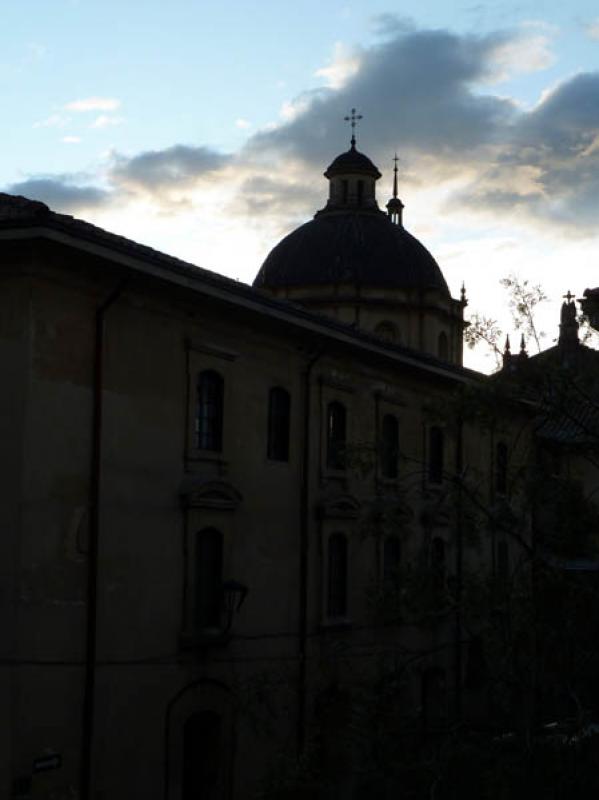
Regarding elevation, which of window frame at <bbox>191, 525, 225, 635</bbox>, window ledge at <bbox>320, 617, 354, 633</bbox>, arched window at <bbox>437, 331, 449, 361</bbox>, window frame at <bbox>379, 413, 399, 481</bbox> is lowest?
window ledge at <bbox>320, 617, 354, 633</bbox>

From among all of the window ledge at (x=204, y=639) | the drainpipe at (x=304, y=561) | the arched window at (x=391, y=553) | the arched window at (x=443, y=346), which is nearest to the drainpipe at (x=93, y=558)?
the window ledge at (x=204, y=639)

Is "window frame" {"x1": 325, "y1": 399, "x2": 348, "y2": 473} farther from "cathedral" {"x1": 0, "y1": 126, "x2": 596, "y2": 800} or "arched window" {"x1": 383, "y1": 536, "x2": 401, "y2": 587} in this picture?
"arched window" {"x1": 383, "y1": 536, "x2": 401, "y2": 587}

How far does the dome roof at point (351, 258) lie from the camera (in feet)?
154

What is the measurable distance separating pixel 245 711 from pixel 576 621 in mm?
4574

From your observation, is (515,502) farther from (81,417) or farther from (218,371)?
(81,417)

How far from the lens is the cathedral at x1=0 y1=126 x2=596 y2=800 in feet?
59.0

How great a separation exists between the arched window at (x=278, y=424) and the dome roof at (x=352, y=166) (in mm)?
27596

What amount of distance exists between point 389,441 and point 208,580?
296 inches

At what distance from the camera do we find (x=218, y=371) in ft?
72.3

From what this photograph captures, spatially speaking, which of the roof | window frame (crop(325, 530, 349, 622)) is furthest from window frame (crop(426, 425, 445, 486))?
window frame (crop(325, 530, 349, 622))

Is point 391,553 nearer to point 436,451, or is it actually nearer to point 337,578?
point 337,578

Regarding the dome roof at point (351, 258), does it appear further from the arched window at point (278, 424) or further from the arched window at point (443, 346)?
the arched window at point (278, 424)

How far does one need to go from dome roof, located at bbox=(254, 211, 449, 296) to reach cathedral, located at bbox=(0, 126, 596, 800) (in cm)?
1789

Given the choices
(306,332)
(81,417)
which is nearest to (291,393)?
(306,332)
